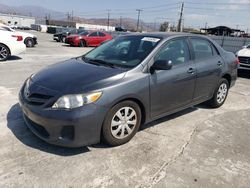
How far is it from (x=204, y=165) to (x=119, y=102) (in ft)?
4.44

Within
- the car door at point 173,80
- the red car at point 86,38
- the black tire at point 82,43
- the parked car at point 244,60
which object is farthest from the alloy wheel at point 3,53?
the black tire at point 82,43

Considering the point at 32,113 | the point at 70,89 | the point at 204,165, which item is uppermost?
the point at 70,89

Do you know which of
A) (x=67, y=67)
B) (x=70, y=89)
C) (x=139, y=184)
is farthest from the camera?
(x=67, y=67)

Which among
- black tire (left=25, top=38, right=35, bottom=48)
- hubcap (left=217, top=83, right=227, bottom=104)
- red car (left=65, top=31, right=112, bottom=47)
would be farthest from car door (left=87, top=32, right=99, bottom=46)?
hubcap (left=217, top=83, right=227, bottom=104)

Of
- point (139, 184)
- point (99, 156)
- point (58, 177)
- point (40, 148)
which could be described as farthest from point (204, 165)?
point (40, 148)

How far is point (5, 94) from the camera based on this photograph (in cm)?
552

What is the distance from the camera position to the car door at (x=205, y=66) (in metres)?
4.61

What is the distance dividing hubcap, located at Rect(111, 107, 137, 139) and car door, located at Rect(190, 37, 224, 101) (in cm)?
161

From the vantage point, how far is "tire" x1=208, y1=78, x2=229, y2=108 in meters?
5.29

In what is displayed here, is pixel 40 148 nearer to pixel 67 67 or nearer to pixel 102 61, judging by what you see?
pixel 67 67

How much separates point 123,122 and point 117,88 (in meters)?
0.52

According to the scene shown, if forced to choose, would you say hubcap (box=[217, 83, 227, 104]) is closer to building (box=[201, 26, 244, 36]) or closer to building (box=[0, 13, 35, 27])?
building (box=[201, 26, 244, 36])

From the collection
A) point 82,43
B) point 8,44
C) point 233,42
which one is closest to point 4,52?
point 8,44

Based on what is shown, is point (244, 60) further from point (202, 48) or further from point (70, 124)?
point (70, 124)
